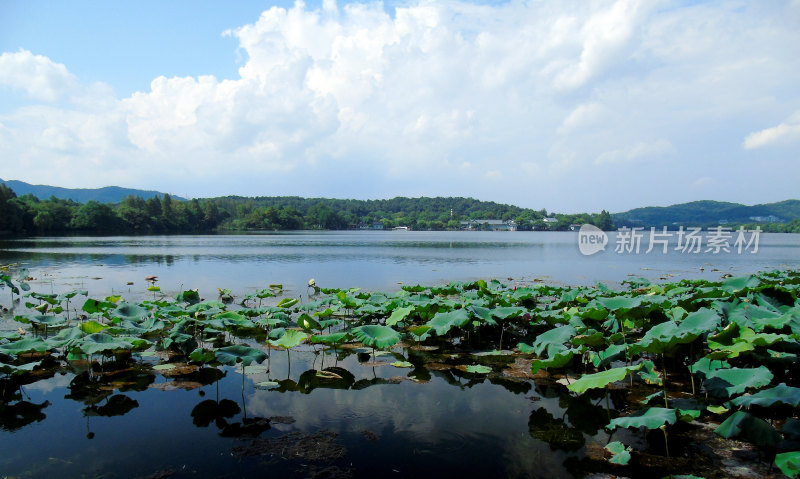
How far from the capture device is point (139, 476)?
452 centimetres

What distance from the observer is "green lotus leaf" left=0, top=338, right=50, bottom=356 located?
22.0ft

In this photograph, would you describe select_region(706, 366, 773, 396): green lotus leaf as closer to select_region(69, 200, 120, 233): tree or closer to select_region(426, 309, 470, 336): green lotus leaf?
select_region(426, 309, 470, 336): green lotus leaf

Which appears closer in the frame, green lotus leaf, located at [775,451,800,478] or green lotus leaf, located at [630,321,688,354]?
green lotus leaf, located at [775,451,800,478]

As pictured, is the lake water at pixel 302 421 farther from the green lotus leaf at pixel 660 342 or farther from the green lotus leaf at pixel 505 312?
the green lotus leaf at pixel 660 342

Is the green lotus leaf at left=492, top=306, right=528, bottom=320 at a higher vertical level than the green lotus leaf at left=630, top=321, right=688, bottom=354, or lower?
lower

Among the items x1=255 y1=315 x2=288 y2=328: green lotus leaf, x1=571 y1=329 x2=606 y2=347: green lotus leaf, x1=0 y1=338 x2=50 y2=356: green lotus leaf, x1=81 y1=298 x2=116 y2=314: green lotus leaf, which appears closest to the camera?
x1=571 y1=329 x2=606 y2=347: green lotus leaf

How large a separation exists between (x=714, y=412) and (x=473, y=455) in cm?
317

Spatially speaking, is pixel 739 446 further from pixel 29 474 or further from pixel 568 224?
pixel 568 224

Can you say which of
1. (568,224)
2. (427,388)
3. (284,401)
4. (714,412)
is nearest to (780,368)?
(714,412)

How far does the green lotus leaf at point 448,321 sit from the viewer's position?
26.7 feet

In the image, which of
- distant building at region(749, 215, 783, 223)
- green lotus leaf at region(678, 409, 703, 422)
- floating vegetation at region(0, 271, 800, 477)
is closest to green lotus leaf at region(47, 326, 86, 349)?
floating vegetation at region(0, 271, 800, 477)

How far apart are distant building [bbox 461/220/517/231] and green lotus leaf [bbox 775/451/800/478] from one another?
473 feet
